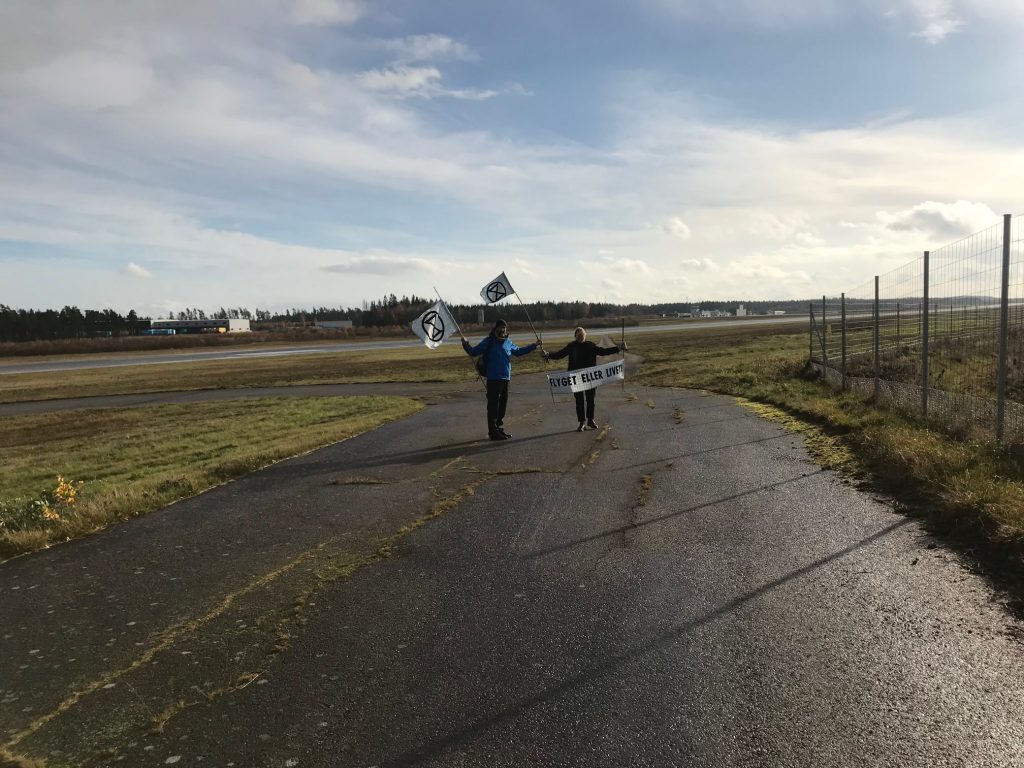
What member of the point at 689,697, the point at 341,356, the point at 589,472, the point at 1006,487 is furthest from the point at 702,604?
the point at 341,356

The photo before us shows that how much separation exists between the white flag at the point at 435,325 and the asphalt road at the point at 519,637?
6.30 metres

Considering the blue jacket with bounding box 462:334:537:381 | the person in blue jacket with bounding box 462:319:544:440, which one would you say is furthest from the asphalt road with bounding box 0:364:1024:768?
the blue jacket with bounding box 462:334:537:381

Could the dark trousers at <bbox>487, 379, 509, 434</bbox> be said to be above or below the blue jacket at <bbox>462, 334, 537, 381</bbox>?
below

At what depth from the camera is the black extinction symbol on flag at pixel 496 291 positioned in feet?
51.9

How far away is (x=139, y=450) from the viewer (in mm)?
15172

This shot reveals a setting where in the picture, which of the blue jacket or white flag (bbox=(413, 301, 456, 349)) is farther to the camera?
white flag (bbox=(413, 301, 456, 349))

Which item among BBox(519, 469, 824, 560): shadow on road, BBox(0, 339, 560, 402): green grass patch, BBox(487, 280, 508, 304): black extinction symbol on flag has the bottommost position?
BBox(0, 339, 560, 402): green grass patch

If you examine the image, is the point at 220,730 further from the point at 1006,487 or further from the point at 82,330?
the point at 82,330

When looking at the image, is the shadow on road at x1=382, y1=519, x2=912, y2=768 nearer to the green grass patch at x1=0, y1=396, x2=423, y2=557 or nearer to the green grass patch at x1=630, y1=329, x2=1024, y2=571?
the green grass patch at x1=630, y1=329, x2=1024, y2=571

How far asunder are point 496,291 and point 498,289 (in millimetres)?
69

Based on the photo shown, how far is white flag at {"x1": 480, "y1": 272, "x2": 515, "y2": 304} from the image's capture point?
623 inches

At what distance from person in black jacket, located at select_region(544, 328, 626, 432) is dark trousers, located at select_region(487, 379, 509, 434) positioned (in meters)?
1.36

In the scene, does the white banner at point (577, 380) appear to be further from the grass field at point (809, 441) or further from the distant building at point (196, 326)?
the distant building at point (196, 326)

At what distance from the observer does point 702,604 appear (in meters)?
4.78
